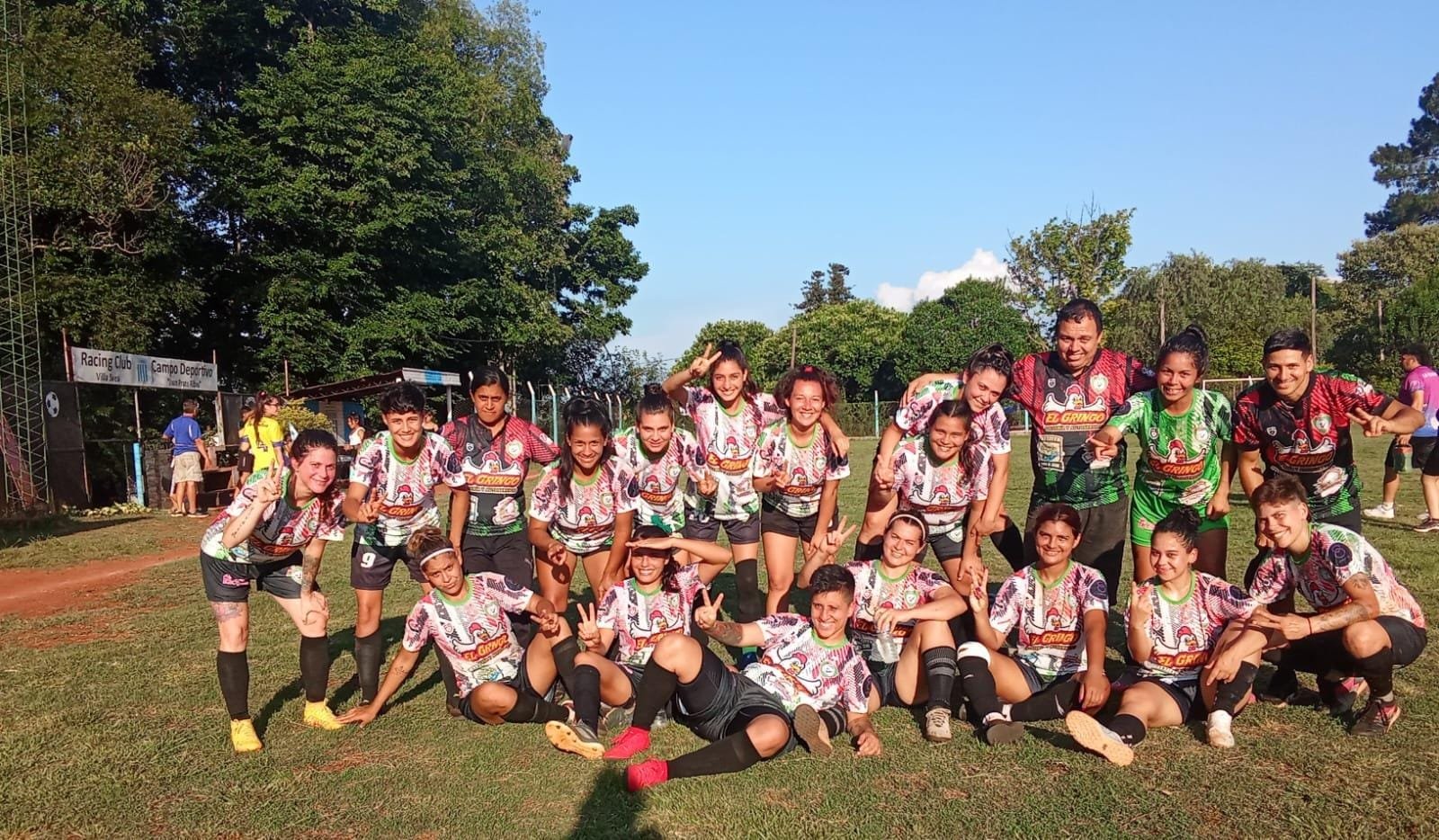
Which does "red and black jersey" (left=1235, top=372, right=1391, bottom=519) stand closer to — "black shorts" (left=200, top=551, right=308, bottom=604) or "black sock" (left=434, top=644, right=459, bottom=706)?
"black sock" (left=434, top=644, right=459, bottom=706)

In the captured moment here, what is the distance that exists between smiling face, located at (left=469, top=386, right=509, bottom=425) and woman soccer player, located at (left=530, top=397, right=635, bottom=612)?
48 centimetres

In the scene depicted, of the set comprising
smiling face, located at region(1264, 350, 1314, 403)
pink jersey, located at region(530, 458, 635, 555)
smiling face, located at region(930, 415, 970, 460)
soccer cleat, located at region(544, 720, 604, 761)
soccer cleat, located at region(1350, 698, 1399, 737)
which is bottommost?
soccer cleat, located at region(1350, 698, 1399, 737)

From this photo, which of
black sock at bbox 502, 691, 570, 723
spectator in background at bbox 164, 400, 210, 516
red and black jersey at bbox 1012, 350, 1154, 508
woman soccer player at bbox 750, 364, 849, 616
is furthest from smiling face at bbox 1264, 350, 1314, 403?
spectator in background at bbox 164, 400, 210, 516

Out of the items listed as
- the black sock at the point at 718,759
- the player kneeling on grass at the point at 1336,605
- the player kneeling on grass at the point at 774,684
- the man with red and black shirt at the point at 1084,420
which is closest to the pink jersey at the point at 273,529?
the player kneeling on grass at the point at 774,684

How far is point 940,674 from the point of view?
4.62 m

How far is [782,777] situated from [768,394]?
9.84ft

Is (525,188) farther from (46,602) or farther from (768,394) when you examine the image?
(768,394)

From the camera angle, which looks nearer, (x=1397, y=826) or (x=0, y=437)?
(x=1397, y=826)

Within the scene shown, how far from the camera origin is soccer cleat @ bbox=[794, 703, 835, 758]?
4219mm

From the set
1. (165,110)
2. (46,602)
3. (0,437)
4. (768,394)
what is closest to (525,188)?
(165,110)

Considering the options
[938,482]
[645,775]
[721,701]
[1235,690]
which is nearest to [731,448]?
[938,482]

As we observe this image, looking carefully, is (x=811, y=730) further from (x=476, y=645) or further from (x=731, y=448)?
(x=731, y=448)

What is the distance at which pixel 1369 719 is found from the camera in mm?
4305

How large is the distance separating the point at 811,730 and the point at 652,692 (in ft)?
2.64
